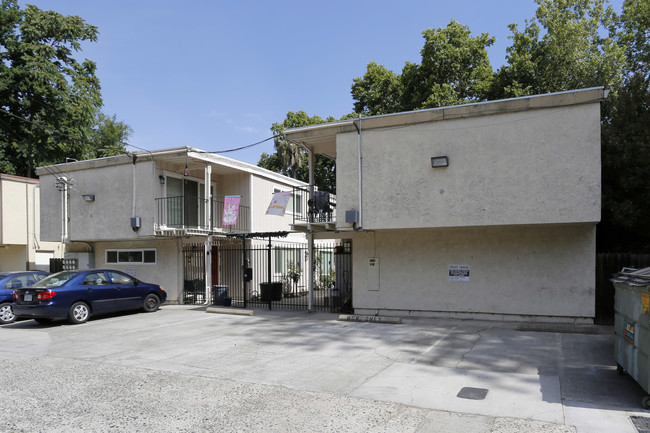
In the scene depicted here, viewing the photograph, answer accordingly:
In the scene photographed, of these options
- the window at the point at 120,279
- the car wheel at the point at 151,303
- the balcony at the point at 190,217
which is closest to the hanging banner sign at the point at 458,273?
the balcony at the point at 190,217

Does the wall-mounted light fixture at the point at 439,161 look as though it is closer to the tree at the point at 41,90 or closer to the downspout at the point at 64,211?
the downspout at the point at 64,211

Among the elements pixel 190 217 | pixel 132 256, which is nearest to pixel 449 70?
pixel 190 217

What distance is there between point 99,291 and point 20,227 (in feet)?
37.5

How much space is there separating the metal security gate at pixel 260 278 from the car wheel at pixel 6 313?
19.2 ft

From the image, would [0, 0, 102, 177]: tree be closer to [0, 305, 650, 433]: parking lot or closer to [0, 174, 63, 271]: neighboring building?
[0, 174, 63, 271]: neighboring building

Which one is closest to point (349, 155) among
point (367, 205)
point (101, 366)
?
point (367, 205)

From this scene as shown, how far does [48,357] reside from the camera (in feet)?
28.9

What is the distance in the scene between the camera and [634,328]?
240 inches

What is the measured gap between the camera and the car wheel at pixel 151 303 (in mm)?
15178

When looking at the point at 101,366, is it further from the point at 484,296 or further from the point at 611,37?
the point at 611,37

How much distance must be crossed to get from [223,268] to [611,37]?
854 inches

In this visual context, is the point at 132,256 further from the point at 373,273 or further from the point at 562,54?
the point at 562,54

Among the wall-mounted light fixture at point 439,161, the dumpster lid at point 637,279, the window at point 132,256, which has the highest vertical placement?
the wall-mounted light fixture at point 439,161

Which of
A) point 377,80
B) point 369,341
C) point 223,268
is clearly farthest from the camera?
point 377,80
